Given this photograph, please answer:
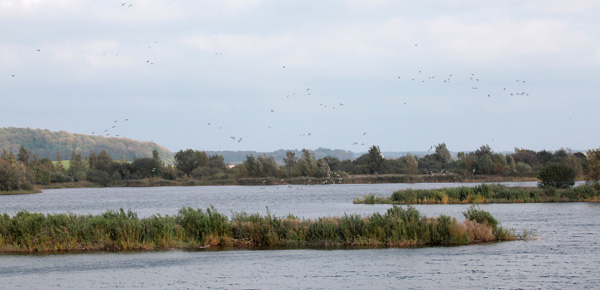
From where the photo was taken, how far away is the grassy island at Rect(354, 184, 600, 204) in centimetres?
6197

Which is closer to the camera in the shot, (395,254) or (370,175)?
(395,254)

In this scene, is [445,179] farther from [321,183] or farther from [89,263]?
[89,263]

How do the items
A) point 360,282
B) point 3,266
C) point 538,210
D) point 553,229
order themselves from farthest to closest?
point 538,210
point 553,229
point 3,266
point 360,282

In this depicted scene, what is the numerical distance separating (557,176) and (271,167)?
87.5 metres

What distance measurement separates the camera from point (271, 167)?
14812 cm

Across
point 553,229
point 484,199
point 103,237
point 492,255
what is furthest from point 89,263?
point 484,199

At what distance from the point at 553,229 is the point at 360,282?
1982 centimetres

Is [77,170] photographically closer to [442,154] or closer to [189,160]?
[189,160]

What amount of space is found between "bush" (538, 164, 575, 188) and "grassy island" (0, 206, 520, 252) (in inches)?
1225

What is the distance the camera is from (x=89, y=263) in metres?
32.6

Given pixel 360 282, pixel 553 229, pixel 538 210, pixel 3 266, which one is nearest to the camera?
pixel 360 282

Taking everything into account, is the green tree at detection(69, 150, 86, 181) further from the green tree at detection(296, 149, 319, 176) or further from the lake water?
the lake water

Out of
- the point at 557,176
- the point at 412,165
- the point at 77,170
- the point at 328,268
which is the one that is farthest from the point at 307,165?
the point at 328,268

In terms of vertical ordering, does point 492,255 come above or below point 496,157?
below
